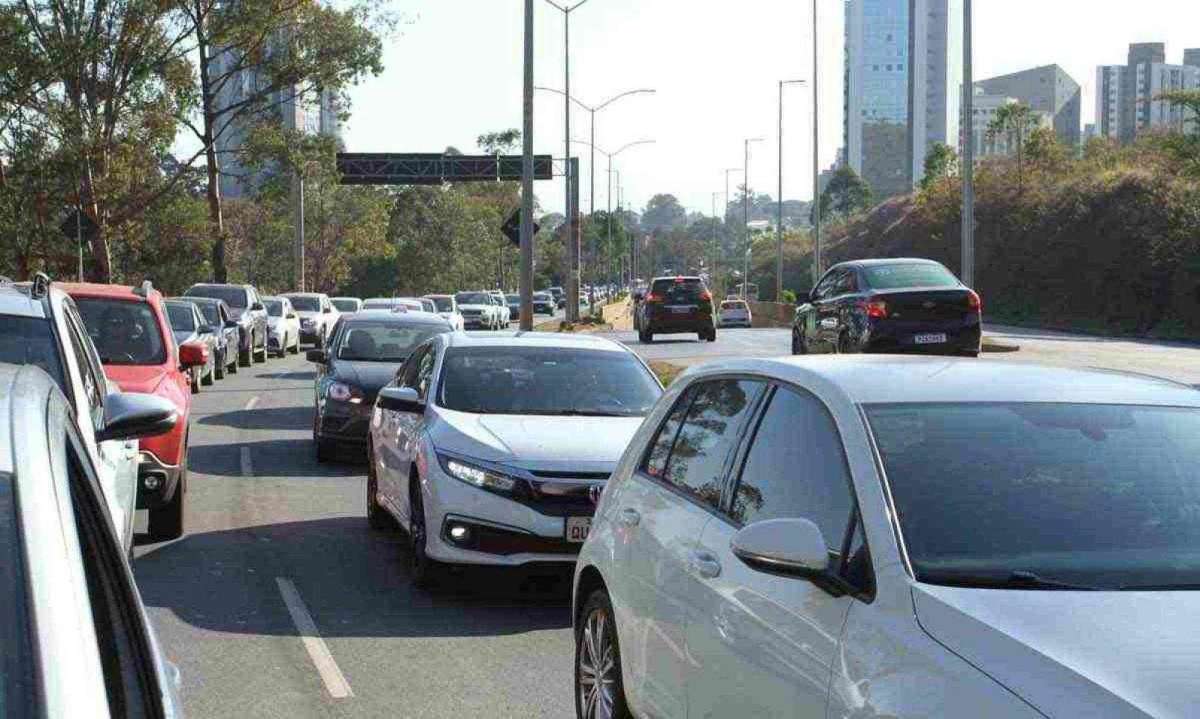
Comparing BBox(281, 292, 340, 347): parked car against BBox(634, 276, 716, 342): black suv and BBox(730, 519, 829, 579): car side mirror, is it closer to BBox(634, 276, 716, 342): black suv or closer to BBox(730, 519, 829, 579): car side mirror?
BBox(634, 276, 716, 342): black suv

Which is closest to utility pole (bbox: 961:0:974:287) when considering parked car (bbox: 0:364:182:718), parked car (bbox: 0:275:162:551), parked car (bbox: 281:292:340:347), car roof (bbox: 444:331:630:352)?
parked car (bbox: 281:292:340:347)

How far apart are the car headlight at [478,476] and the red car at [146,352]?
2.39m

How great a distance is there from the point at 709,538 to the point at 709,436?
54 cm

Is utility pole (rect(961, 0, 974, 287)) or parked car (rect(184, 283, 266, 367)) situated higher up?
utility pole (rect(961, 0, 974, 287))

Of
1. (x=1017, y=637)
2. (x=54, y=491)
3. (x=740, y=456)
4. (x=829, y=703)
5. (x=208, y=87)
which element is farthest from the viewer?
(x=208, y=87)

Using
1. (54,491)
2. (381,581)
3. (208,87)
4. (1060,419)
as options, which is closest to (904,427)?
(1060,419)

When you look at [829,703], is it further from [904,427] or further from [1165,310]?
[1165,310]

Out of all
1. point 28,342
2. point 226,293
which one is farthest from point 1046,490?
point 226,293

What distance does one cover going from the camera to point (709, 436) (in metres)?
5.72

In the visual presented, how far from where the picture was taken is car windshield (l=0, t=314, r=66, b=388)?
7.83 m

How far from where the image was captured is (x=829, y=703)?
4.08 meters

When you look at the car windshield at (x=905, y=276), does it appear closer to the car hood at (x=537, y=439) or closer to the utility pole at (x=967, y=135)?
the car hood at (x=537, y=439)

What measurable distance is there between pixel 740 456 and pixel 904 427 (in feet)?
2.41

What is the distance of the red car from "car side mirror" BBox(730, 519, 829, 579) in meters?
7.33
